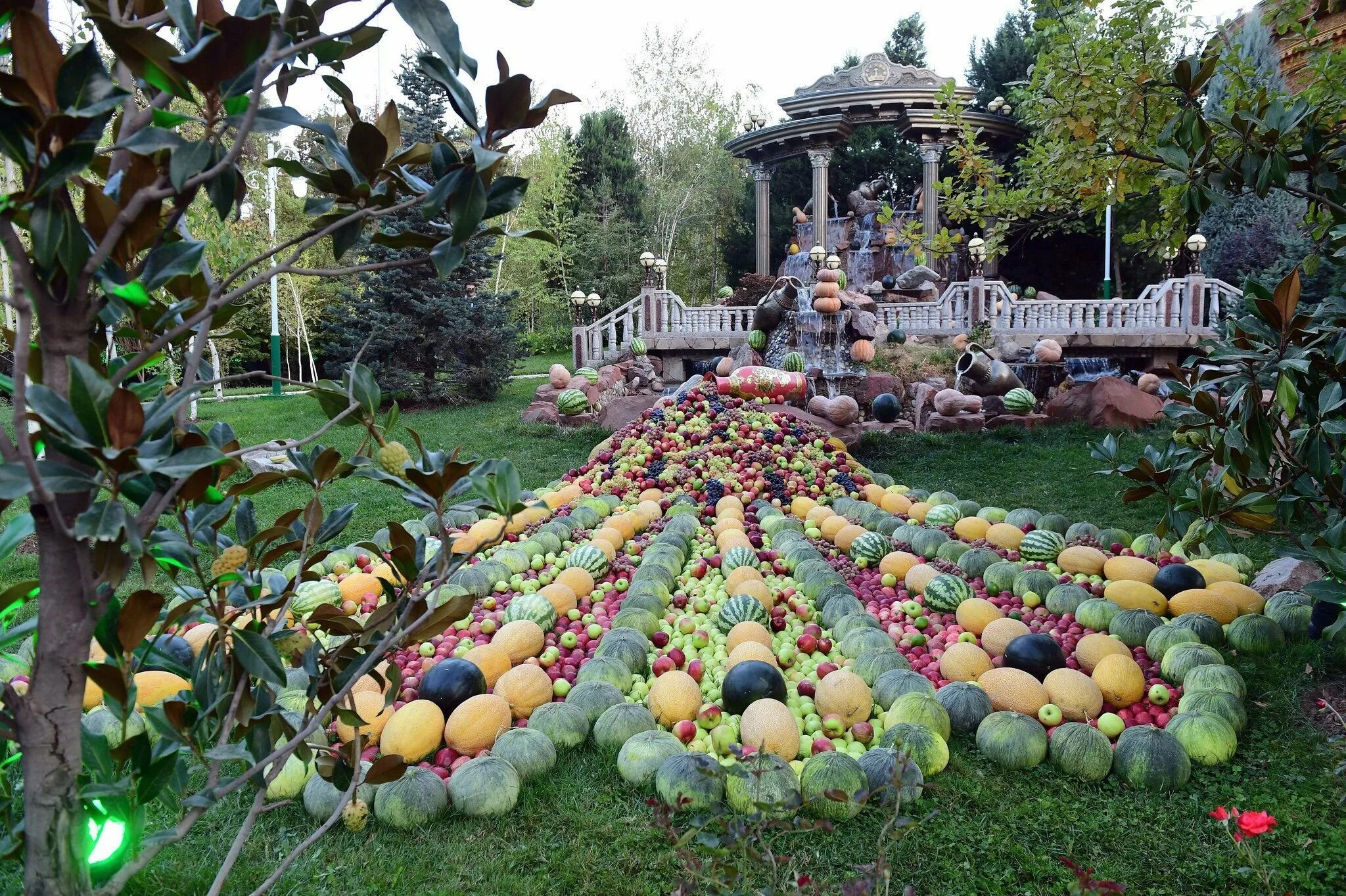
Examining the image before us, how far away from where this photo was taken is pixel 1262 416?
10.1ft

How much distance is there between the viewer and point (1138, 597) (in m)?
4.93

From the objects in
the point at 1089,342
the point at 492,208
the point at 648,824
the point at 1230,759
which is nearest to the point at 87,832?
the point at 492,208

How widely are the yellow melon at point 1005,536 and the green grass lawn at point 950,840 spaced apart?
7.46ft

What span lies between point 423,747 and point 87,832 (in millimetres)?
2122

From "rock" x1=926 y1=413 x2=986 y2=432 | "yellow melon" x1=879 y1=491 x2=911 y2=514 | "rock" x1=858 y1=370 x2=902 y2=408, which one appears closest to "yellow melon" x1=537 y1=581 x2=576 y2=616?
"yellow melon" x1=879 y1=491 x2=911 y2=514

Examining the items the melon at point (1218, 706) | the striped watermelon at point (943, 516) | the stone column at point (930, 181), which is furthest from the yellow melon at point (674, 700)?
the stone column at point (930, 181)

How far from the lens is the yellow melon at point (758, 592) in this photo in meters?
4.94

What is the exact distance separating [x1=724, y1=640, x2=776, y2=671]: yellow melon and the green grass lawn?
0.81m

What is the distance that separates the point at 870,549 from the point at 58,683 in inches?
202

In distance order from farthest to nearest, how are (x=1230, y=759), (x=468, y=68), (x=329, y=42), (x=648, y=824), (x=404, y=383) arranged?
(x=404, y=383)
(x=1230, y=759)
(x=648, y=824)
(x=329, y=42)
(x=468, y=68)

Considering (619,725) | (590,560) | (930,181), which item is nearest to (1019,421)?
(590,560)

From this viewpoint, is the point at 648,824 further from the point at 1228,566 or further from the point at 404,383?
the point at 404,383

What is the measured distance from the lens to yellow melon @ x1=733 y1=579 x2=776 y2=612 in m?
4.94

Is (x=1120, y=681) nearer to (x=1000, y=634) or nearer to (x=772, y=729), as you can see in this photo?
(x=1000, y=634)
